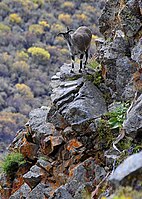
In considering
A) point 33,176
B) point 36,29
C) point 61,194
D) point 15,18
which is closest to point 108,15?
point 33,176

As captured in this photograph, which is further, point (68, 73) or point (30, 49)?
point (30, 49)

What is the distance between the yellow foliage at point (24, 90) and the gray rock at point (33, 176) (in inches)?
1081

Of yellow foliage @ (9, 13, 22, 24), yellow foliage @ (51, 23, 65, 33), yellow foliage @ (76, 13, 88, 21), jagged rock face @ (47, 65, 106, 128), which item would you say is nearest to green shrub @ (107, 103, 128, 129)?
jagged rock face @ (47, 65, 106, 128)

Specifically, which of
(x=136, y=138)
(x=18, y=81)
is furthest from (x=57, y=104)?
(x=18, y=81)

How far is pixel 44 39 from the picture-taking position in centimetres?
5134

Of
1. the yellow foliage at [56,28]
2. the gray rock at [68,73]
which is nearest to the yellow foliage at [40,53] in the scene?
the yellow foliage at [56,28]

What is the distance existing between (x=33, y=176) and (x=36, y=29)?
39.6 meters

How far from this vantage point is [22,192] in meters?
12.0

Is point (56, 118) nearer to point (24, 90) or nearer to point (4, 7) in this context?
point (24, 90)

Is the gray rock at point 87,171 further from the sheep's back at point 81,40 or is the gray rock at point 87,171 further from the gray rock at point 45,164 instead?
the sheep's back at point 81,40

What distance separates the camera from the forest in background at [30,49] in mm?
38125

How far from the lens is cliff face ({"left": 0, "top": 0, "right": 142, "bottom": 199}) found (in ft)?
35.0

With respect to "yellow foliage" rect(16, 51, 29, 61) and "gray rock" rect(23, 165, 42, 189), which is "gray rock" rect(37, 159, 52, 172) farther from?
"yellow foliage" rect(16, 51, 29, 61)

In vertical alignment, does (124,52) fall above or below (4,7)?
above
